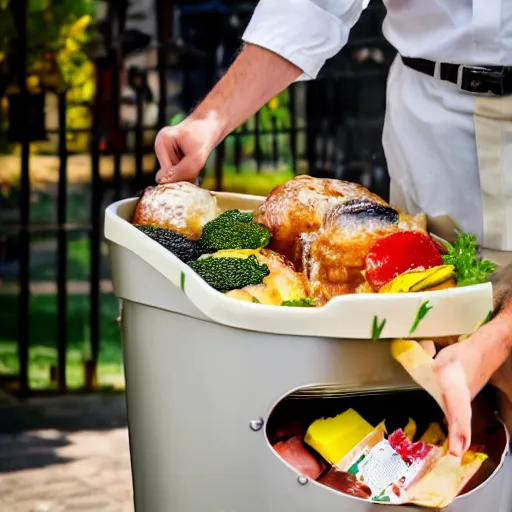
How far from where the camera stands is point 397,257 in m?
1.09

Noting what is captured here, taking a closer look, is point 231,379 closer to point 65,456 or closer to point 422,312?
point 422,312

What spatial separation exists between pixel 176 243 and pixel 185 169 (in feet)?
0.78

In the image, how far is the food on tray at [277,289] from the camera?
1100 millimetres

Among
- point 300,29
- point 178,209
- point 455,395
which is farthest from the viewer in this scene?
point 300,29

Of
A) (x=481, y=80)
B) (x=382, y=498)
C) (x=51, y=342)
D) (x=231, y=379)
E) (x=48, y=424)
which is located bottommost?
(x=48, y=424)

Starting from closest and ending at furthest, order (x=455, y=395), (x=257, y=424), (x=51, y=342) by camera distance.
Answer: (x=455, y=395)
(x=257, y=424)
(x=51, y=342)

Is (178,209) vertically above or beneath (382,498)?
above

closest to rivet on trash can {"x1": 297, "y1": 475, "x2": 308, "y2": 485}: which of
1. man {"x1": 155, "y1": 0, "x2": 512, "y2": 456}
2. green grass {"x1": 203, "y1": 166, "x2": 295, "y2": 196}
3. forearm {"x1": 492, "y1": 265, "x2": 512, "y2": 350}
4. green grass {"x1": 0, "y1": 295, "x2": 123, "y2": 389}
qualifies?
forearm {"x1": 492, "y1": 265, "x2": 512, "y2": 350}

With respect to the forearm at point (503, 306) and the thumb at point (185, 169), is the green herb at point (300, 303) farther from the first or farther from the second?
the thumb at point (185, 169)

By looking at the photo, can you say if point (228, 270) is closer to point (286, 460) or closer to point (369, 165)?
point (286, 460)

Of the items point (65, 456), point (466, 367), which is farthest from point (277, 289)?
point (65, 456)

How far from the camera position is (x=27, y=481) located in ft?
7.72

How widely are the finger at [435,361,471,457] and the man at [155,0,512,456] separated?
334mm

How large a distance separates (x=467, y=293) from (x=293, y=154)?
1.94m
